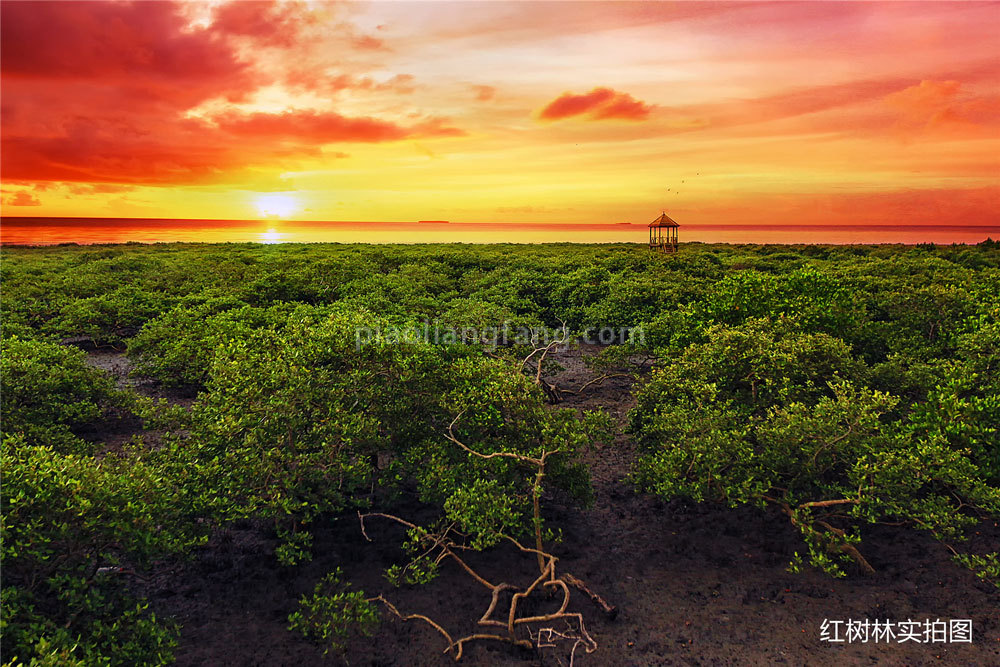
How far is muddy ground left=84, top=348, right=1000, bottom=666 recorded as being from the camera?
27.6 ft

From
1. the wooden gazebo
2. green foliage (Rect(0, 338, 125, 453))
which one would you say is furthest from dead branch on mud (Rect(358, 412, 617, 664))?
the wooden gazebo

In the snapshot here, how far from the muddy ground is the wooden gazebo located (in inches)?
1992

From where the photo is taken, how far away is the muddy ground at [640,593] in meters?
8.40

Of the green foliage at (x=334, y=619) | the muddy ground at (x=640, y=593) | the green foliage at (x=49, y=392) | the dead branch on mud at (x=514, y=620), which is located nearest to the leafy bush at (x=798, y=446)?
the muddy ground at (x=640, y=593)

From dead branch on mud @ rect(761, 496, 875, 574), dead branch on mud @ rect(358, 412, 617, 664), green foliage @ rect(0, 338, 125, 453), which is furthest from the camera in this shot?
green foliage @ rect(0, 338, 125, 453)

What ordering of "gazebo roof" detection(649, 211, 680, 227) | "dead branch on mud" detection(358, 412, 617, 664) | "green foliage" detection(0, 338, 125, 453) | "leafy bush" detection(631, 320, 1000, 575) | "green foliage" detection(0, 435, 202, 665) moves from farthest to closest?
"gazebo roof" detection(649, 211, 680, 227) < "green foliage" detection(0, 338, 125, 453) < "leafy bush" detection(631, 320, 1000, 575) < "dead branch on mud" detection(358, 412, 617, 664) < "green foliage" detection(0, 435, 202, 665)

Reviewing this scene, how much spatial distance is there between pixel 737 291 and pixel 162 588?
50.9ft

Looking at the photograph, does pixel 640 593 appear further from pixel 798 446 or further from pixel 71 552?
pixel 71 552

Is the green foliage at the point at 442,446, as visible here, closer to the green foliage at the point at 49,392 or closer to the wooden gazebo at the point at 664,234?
the green foliage at the point at 49,392

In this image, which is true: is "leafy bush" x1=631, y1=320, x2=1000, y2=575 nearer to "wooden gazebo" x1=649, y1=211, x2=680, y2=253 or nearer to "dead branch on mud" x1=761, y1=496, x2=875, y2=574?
"dead branch on mud" x1=761, y1=496, x2=875, y2=574

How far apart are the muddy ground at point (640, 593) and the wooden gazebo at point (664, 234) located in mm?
50599

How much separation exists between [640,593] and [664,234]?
2335 inches

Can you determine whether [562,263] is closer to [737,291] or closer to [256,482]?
[737,291]

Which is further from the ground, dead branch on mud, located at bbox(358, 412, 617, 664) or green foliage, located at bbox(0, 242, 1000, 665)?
green foliage, located at bbox(0, 242, 1000, 665)
